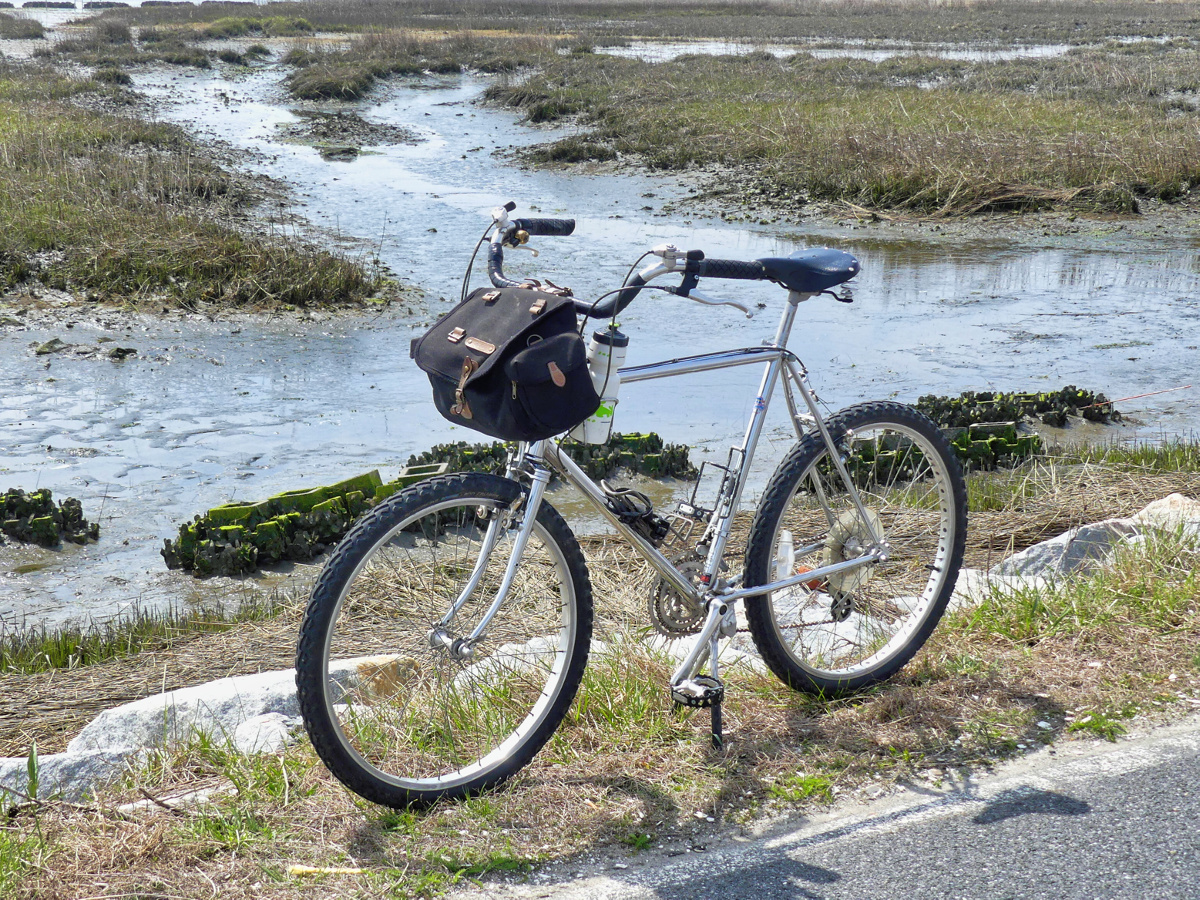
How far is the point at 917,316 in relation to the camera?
11781 mm

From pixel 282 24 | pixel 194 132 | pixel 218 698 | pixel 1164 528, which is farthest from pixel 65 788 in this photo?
pixel 282 24

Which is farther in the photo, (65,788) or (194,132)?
(194,132)

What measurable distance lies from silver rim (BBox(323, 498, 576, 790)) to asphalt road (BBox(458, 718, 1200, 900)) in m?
0.52

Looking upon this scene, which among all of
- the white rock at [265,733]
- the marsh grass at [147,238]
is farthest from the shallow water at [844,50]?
the white rock at [265,733]

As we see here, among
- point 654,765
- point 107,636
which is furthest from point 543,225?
point 107,636

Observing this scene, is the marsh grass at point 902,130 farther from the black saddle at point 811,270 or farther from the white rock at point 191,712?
the white rock at point 191,712

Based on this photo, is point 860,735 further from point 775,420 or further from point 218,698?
point 775,420

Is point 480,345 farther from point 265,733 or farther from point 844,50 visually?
point 844,50

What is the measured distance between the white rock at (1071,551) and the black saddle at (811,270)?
194cm

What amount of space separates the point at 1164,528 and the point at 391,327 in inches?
330

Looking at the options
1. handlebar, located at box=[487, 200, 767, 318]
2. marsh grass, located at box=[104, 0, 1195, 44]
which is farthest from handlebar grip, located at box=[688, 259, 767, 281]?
marsh grass, located at box=[104, 0, 1195, 44]

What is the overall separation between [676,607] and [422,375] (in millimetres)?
7014

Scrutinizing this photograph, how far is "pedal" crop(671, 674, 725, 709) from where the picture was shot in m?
3.03

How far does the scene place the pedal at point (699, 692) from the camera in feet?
9.95
